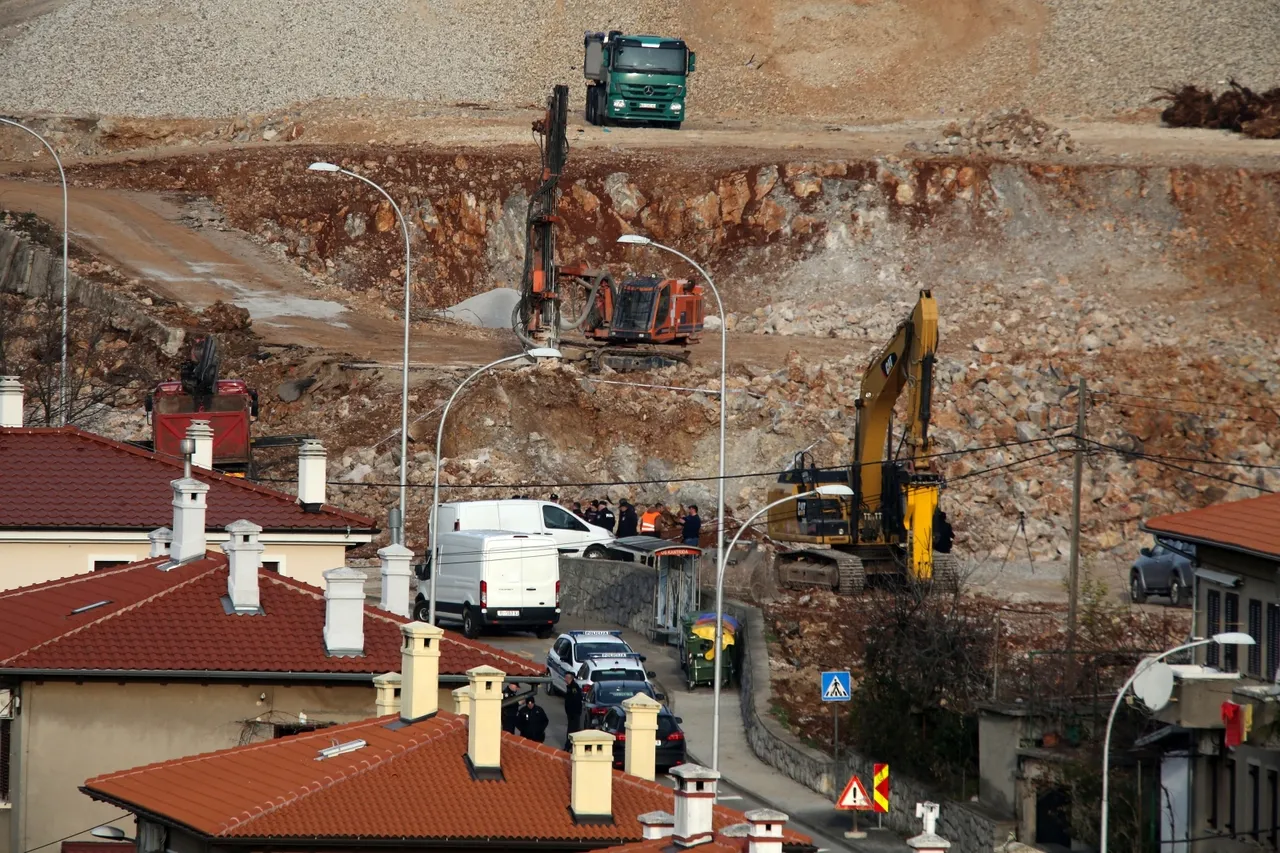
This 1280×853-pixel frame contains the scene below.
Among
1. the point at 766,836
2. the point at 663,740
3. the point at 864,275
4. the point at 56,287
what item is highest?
the point at 864,275

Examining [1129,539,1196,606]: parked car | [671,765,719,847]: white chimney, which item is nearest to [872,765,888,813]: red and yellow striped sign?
[671,765,719,847]: white chimney

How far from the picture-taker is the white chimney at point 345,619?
25.2m

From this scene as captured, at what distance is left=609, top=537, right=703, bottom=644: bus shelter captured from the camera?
42500 millimetres

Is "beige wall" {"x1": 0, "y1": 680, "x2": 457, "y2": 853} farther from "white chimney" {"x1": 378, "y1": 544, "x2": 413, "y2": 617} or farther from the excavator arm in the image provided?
the excavator arm

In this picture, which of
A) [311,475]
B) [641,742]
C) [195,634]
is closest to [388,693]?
[641,742]

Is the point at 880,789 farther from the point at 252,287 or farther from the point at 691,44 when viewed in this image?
the point at 691,44

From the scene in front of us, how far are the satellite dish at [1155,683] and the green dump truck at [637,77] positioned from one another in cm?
5416

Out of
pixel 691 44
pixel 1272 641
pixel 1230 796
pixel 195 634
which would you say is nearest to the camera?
pixel 195 634

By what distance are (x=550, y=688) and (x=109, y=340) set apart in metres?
27.9

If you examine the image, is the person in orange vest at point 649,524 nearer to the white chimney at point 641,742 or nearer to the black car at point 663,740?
the black car at point 663,740

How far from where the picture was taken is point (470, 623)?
139 feet

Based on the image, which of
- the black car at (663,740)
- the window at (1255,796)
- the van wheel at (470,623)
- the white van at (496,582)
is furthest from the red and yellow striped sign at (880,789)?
the van wheel at (470,623)

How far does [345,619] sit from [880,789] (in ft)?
30.7

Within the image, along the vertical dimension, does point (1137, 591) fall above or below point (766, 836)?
above
